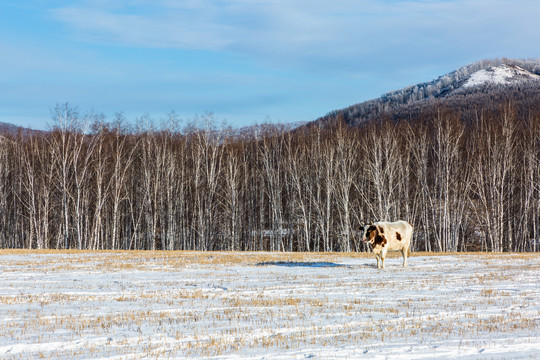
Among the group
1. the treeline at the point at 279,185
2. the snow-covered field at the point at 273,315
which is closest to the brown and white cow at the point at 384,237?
the snow-covered field at the point at 273,315

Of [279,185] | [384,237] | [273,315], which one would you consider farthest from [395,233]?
[279,185]

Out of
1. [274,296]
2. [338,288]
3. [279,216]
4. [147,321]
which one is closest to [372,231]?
[338,288]

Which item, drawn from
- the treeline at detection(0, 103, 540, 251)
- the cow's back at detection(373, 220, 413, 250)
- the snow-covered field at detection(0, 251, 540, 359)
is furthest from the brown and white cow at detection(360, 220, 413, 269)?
the treeline at detection(0, 103, 540, 251)

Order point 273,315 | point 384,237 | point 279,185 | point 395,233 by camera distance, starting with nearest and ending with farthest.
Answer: point 273,315, point 384,237, point 395,233, point 279,185

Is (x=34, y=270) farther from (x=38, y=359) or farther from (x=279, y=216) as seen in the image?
(x=279, y=216)

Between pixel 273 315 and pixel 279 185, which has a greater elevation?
pixel 279 185

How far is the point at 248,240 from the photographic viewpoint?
69125 millimetres

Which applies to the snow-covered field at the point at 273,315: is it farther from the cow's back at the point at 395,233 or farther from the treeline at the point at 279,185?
the treeline at the point at 279,185

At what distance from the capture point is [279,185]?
6706 centimetres

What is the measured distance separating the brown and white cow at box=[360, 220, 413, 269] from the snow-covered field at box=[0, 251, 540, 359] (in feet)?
5.86

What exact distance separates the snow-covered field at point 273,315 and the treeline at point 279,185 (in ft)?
115

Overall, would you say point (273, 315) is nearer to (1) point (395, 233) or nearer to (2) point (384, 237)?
(2) point (384, 237)

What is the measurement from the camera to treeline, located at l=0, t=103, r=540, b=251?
56.4 metres

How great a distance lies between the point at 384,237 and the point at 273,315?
43.7 feet
